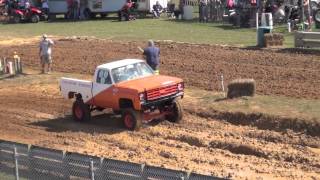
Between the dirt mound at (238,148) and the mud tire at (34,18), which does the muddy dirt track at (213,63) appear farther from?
the mud tire at (34,18)

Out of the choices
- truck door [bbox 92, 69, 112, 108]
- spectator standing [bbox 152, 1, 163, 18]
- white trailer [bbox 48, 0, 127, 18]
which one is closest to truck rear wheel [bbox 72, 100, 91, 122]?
truck door [bbox 92, 69, 112, 108]

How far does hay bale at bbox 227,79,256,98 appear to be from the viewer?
19969 mm

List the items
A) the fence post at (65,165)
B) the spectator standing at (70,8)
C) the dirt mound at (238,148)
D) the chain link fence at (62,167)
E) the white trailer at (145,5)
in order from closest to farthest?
the chain link fence at (62,167) < the fence post at (65,165) < the dirt mound at (238,148) < the white trailer at (145,5) < the spectator standing at (70,8)

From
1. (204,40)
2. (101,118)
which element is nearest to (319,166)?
(101,118)

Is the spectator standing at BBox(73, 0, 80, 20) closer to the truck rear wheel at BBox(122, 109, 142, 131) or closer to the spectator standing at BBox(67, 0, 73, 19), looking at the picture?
the spectator standing at BBox(67, 0, 73, 19)

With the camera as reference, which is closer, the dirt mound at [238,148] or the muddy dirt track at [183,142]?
the muddy dirt track at [183,142]

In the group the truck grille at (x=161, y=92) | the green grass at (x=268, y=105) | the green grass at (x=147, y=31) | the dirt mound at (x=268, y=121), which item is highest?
the green grass at (x=147, y=31)

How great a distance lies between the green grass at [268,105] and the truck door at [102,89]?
3110 mm

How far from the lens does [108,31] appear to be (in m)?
40.3

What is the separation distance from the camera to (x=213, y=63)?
85.6ft

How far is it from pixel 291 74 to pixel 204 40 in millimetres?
10053

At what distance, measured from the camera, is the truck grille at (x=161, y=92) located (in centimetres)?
1767

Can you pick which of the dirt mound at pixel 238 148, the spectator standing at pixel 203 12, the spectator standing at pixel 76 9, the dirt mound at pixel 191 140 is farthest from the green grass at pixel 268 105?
the spectator standing at pixel 76 9

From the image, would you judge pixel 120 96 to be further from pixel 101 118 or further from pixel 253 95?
pixel 253 95
